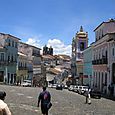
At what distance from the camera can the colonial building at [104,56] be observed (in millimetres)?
45781

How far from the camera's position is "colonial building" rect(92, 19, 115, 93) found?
4578cm

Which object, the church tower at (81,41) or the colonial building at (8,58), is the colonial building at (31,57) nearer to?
the church tower at (81,41)

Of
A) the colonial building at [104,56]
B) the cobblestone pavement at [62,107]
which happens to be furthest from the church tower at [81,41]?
the cobblestone pavement at [62,107]

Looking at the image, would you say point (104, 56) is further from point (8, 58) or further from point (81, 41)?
point (81, 41)

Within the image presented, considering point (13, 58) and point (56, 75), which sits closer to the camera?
point (13, 58)

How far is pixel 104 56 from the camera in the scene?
165 ft

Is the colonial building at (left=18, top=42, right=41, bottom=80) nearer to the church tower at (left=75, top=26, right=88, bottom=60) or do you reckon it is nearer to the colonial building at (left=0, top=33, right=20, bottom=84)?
the church tower at (left=75, top=26, right=88, bottom=60)

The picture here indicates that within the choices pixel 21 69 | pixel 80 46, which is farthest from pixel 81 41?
pixel 21 69

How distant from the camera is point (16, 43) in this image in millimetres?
78500

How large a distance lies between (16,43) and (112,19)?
29.6 metres

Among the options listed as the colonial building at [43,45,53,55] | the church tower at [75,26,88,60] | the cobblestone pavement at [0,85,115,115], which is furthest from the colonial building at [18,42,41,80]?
the cobblestone pavement at [0,85,115,115]

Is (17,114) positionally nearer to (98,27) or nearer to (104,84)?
(104,84)

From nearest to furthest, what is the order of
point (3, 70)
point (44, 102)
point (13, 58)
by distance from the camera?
point (44, 102)
point (3, 70)
point (13, 58)

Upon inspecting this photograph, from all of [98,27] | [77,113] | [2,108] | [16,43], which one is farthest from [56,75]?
[2,108]
